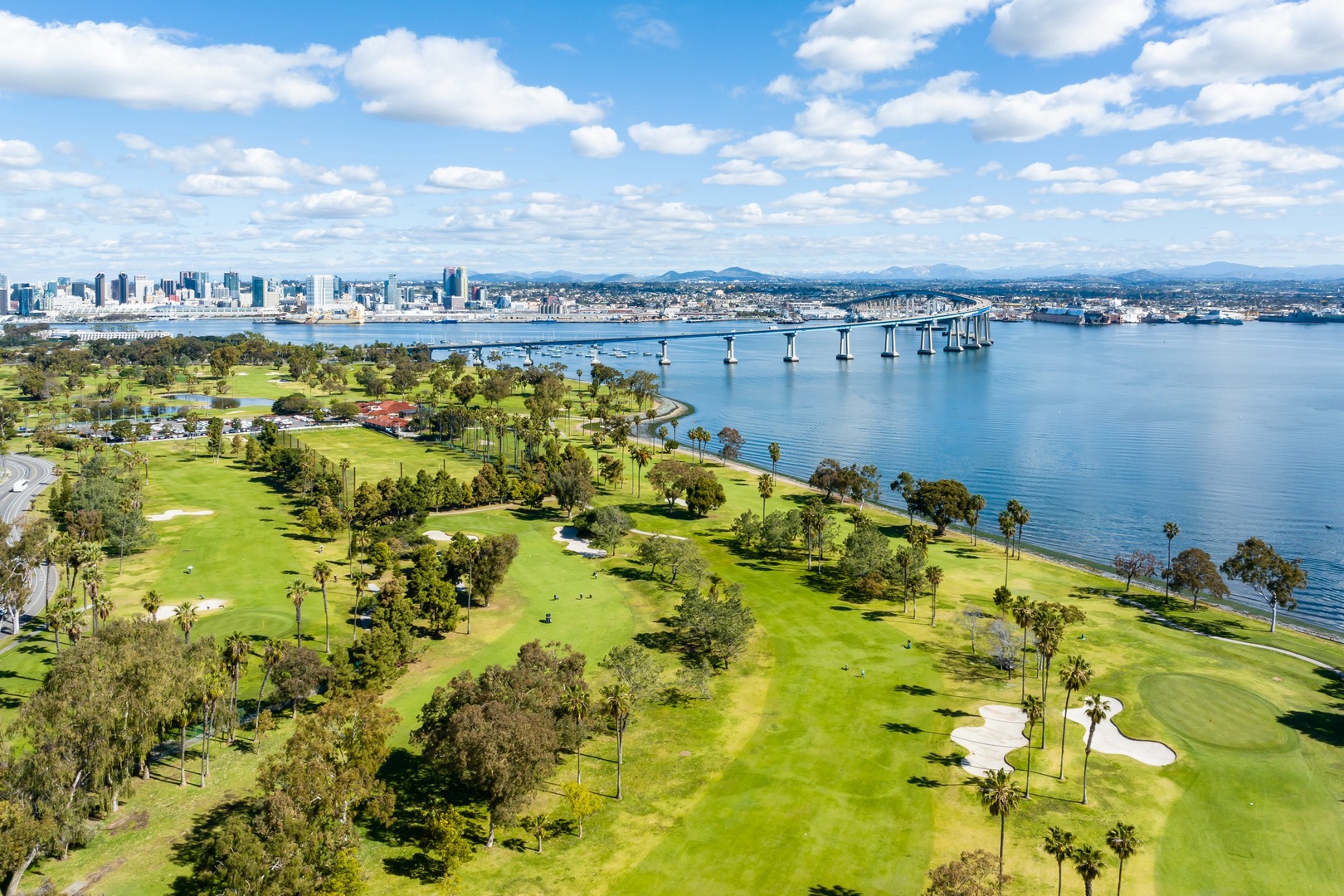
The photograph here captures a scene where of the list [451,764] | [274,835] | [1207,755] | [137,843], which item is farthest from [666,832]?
[1207,755]

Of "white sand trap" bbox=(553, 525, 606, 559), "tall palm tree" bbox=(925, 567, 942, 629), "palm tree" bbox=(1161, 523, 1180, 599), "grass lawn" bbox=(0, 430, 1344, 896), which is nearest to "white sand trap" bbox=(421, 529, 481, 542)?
"grass lawn" bbox=(0, 430, 1344, 896)

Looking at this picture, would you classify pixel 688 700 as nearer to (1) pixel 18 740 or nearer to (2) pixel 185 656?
(2) pixel 185 656

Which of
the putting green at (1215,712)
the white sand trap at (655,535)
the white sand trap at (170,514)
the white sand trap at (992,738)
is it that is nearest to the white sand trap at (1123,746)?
the putting green at (1215,712)

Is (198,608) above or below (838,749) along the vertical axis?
above

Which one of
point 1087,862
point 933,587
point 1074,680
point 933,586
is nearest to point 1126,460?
point 933,587

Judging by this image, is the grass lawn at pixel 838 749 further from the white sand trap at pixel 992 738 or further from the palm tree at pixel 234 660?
the palm tree at pixel 234 660

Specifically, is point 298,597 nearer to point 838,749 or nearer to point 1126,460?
point 838,749
